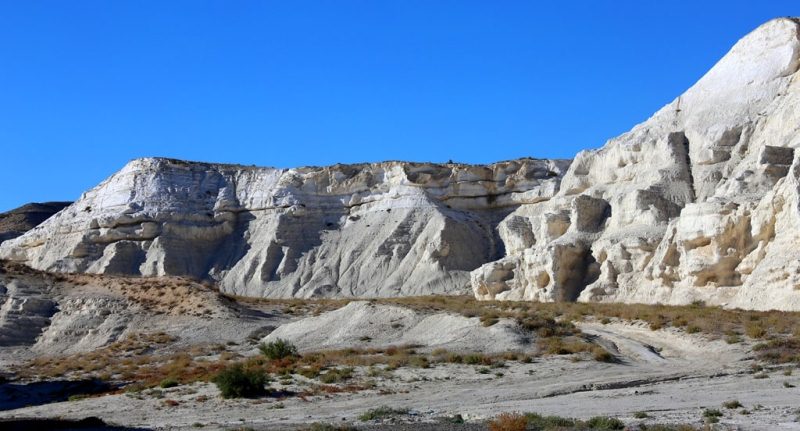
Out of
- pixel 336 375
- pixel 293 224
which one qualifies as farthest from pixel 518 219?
pixel 336 375

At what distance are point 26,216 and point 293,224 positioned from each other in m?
48.7

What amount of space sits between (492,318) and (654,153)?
2268 cm

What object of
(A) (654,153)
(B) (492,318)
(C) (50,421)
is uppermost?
(A) (654,153)

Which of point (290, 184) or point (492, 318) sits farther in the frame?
point (290, 184)

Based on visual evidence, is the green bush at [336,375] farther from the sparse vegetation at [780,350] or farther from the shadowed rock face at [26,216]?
the shadowed rock face at [26,216]

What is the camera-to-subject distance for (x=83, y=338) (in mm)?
43938

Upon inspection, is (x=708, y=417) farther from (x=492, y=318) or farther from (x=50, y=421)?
(x=492, y=318)

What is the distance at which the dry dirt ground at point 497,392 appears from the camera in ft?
63.3

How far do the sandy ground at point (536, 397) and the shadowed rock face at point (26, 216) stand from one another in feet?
251

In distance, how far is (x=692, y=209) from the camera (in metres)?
41.3

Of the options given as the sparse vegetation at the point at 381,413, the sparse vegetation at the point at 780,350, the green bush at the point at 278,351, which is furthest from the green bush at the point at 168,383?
the sparse vegetation at the point at 780,350

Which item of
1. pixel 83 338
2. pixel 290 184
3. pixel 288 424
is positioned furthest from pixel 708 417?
pixel 290 184

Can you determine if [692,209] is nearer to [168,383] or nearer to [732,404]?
[168,383]

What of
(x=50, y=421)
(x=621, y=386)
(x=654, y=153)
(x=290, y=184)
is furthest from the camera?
(x=290, y=184)
